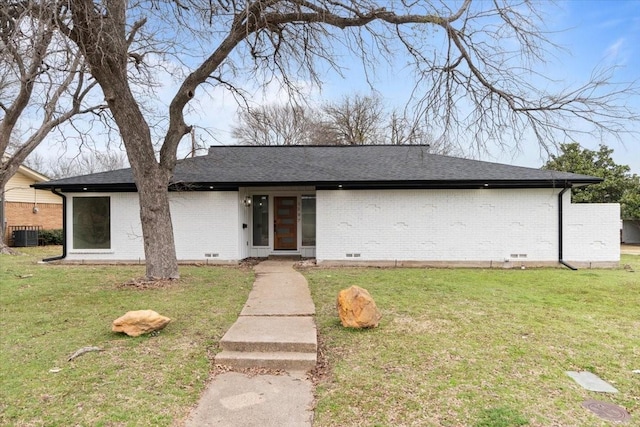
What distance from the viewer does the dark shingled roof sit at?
34.0ft

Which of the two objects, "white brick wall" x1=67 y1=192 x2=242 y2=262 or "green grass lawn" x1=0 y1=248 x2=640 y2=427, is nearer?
"green grass lawn" x1=0 y1=248 x2=640 y2=427

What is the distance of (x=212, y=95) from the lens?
8.77 metres

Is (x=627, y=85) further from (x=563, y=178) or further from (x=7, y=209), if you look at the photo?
(x=7, y=209)

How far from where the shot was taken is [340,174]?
1114 centimetres

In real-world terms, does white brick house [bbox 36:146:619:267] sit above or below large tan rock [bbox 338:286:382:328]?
above

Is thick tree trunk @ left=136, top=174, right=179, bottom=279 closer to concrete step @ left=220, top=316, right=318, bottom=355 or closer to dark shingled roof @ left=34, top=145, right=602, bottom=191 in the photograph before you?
dark shingled roof @ left=34, top=145, right=602, bottom=191

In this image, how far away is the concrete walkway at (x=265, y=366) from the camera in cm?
292

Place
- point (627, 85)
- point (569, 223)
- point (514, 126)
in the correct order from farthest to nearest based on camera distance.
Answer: point (569, 223)
point (514, 126)
point (627, 85)

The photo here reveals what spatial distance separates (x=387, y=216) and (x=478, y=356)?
7.10 meters

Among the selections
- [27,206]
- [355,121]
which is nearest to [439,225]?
[355,121]

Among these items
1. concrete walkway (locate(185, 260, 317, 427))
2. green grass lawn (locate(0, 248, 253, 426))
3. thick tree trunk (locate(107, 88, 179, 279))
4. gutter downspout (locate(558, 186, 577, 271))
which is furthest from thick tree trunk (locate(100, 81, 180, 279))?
gutter downspout (locate(558, 186, 577, 271))

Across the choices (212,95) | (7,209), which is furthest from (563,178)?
(7,209)

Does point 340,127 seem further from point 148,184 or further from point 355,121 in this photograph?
point 148,184

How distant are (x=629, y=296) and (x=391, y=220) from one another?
5608mm
